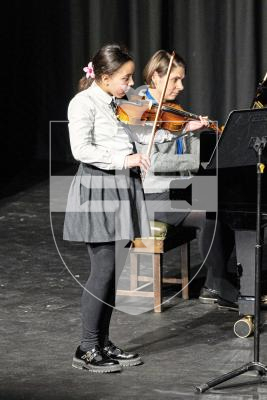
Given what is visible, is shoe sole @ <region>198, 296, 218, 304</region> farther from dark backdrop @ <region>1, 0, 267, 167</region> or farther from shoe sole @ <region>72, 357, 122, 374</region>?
dark backdrop @ <region>1, 0, 267, 167</region>

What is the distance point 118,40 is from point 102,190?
5.02 m

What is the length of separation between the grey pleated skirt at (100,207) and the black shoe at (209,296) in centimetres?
113

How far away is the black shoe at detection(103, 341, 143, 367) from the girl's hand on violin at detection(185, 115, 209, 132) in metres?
1.09

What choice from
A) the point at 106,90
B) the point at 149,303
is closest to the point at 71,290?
the point at 149,303

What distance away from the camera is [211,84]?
8.21m

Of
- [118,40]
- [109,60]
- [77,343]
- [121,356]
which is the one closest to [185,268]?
[77,343]

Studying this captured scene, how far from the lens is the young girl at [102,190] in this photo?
3547mm

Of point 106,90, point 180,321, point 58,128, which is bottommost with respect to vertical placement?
point 180,321

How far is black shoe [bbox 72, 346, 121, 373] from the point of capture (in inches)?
145

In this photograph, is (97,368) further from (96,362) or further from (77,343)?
(77,343)

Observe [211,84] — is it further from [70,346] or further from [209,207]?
[70,346]

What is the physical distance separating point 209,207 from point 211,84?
4.10m

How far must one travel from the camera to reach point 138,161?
3455 mm

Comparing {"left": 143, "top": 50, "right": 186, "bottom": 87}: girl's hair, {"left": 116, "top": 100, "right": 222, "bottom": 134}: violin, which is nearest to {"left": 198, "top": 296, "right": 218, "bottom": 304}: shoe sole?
{"left": 116, "top": 100, "right": 222, "bottom": 134}: violin
